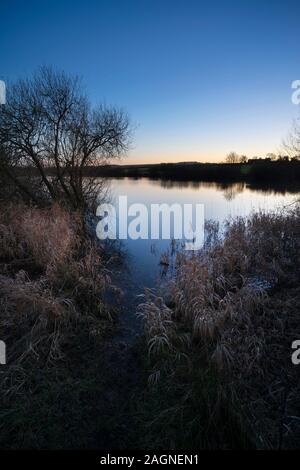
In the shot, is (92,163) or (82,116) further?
(92,163)

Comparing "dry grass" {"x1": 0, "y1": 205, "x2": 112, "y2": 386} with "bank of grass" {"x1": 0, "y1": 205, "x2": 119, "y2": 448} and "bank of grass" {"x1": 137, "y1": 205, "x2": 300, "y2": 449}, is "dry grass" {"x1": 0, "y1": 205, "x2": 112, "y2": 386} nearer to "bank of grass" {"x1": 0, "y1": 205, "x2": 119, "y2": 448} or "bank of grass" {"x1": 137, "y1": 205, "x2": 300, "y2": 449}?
"bank of grass" {"x1": 0, "y1": 205, "x2": 119, "y2": 448}

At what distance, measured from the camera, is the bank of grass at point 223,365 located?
103 inches

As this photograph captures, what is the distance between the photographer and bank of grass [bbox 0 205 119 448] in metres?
2.77

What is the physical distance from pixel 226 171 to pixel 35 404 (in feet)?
187

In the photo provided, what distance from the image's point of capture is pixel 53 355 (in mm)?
3857

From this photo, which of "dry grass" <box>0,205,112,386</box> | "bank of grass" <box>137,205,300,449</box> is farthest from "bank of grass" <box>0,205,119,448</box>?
"bank of grass" <box>137,205,300,449</box>

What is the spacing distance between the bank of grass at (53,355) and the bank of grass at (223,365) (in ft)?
2.43

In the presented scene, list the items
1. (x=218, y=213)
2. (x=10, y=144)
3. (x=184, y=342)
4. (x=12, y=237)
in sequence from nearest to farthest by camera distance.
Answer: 1. (x=184, y=342)
2. (x=12, y=237)
3. (x=10, y=144)
4. (x=218, y=213)

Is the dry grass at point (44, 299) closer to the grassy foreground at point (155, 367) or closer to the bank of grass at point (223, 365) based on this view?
the grassy foreground at point (155, 367)

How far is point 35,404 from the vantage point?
3043 mm

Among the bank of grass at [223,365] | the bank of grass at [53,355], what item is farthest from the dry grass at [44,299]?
the bank of grass at [223,365]

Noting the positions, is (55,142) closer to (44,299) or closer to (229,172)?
(44,299)
